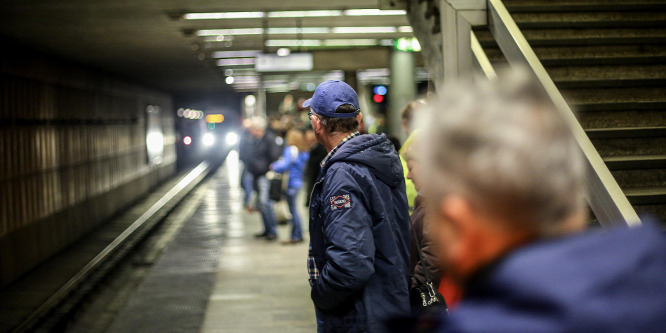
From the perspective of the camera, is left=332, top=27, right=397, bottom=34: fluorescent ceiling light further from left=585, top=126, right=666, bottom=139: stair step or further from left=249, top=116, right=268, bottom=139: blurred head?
left=585, top=126, right=666, bottom=139: stair step

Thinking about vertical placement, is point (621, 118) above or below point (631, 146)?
above

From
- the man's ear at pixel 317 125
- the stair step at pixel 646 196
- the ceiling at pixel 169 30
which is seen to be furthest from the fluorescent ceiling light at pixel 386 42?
the man's ear at pixel 317 125

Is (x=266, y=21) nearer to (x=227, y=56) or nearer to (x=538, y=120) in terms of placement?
(x=227, y=56)

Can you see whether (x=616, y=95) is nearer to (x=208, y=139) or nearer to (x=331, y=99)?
(x=331, y=99)

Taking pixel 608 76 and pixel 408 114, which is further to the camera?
pixel 408 114

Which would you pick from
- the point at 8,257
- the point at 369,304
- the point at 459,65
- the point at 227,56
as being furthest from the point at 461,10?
the point at 227,56

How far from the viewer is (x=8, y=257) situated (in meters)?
10.2

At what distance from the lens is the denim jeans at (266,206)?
11219 mm

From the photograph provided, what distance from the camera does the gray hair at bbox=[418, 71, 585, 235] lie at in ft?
3.69

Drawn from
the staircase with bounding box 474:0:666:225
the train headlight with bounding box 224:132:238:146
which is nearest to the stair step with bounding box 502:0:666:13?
the staircase with bounding box 474:0:666:225

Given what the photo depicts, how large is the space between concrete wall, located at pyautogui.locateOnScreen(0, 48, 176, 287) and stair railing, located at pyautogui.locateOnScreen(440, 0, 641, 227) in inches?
300

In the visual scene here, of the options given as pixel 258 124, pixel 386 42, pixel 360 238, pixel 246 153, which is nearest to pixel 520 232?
pixel 360 238

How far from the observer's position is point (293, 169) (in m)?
11.0

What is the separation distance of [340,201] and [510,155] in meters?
1.80
